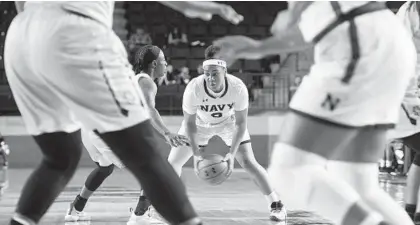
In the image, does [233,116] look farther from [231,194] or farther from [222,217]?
[231,194]

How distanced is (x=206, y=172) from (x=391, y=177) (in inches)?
227

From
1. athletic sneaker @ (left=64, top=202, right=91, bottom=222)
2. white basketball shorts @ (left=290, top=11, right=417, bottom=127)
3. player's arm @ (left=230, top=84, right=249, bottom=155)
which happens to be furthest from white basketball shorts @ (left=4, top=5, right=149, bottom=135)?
player's arm @ (left=230, top=84, right=249, bottom=155)

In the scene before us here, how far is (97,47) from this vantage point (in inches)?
128

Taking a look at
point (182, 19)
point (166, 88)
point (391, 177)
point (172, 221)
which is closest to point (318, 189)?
point (172, 221)

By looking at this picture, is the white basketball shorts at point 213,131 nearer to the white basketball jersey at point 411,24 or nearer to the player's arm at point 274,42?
the white basketball jersey at point 411,24

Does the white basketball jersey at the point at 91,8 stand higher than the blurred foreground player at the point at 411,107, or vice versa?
the white basketball jersey at the point at 91,8

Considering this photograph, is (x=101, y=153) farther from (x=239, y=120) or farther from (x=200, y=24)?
(x=200, y=24)

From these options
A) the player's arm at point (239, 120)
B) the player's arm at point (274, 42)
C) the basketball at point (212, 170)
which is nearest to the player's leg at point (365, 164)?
the player's arm at point (274, 42)

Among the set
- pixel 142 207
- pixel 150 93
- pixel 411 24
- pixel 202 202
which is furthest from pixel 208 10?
pixel 202 202

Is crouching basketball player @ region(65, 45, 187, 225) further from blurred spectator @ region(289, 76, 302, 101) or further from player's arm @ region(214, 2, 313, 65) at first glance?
blurred spectator @ region(289, 76, 302, 101)

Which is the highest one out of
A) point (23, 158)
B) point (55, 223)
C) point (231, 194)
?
point (55, 223)

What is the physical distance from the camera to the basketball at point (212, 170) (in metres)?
7.02

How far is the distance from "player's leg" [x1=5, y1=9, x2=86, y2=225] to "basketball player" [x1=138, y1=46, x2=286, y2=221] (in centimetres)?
353

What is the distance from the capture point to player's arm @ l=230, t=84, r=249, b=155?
7.22 m
